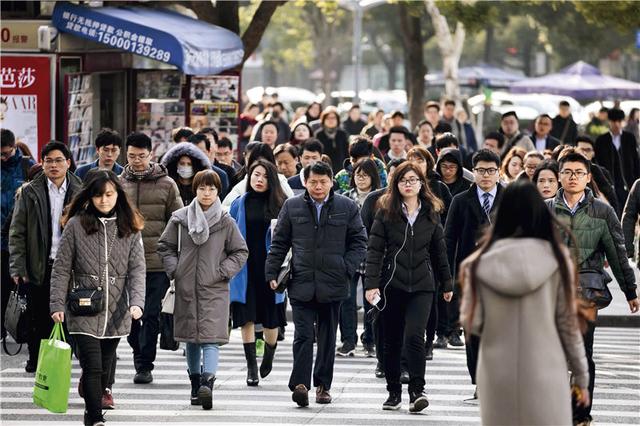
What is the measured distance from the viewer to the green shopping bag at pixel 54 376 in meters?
9.66

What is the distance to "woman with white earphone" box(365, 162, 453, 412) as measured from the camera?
1091 cm

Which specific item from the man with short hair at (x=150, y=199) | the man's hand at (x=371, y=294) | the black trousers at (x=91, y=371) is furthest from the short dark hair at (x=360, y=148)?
the black trousers at (x=91, y=371)

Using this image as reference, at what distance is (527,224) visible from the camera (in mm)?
7016

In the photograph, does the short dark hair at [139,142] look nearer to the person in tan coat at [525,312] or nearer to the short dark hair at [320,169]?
the short dark hair at [320,169]

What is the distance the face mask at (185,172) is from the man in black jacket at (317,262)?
175 cm

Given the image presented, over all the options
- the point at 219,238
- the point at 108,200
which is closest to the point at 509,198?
the point at 108,200

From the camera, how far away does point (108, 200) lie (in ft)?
32.3

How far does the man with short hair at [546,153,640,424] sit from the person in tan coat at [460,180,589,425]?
301 cm

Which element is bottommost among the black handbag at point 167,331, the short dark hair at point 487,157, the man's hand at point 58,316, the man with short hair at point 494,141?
the black handbag at point 167,331

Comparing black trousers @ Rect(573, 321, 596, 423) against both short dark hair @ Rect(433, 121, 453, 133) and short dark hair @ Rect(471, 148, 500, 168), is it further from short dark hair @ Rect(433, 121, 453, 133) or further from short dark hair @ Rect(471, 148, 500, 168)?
short dark hair @ Rect(433, 121, 453, 133)

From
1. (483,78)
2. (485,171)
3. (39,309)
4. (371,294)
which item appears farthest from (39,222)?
(483,78)

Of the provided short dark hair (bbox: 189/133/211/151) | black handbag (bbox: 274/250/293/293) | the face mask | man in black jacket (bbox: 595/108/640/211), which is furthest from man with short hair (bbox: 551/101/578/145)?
black handbag (bbox: 274/250/293/293)

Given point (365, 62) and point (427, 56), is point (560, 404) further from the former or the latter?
point (365, 62)

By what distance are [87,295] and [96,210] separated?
53 centimetres
